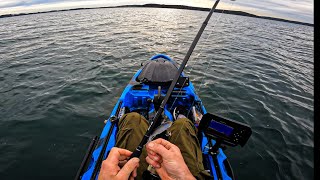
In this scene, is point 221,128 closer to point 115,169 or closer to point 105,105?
point 115,169

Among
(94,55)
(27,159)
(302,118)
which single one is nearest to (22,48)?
(94,55)

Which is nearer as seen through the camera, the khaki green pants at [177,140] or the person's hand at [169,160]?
the person's hand at [169,160]

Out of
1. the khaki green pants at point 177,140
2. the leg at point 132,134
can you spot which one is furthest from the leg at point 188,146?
the leg at point 132,134

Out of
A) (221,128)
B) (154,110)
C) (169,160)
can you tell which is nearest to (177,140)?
(221,128)

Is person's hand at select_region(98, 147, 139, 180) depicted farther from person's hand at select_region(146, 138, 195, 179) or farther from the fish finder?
the fish finder

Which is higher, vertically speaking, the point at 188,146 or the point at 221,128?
the point at 221,128

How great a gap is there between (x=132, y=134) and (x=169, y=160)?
1521 millimetres

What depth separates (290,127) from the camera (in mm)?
6805

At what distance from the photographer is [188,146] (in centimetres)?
300

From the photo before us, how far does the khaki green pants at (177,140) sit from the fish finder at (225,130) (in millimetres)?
331

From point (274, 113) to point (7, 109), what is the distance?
38.2 ft

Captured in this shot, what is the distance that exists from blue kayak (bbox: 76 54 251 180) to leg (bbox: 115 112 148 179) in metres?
0.76

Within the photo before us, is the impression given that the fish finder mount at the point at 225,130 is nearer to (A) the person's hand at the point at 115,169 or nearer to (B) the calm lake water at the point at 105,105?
(A) the person's hand at the point at 115,169

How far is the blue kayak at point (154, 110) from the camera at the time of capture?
3.40m
